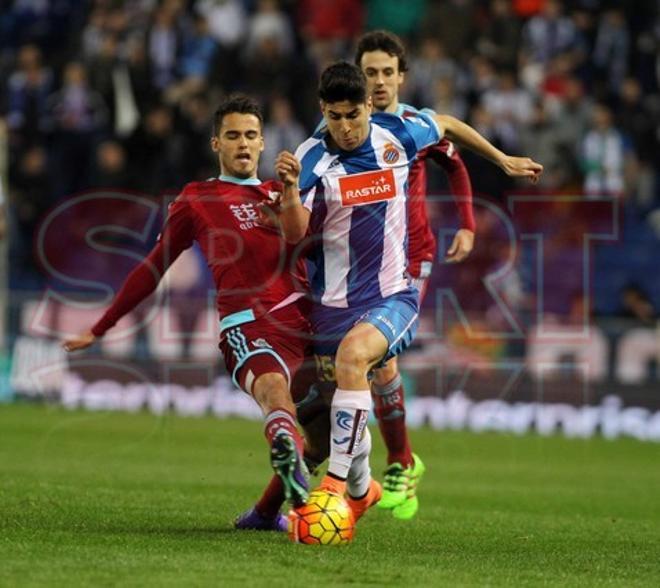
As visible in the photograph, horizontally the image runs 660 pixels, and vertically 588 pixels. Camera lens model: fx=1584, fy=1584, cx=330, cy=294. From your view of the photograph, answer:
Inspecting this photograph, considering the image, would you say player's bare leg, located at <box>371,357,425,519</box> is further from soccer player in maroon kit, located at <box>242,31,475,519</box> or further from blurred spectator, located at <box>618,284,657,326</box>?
blurred spectator, located at <box>618,284,657,326</box>

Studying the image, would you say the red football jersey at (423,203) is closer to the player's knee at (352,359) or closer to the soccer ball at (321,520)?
the player's knee at (352,359)

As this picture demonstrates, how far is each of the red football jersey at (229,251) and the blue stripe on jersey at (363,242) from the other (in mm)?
354

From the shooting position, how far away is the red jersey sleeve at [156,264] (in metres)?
9.25

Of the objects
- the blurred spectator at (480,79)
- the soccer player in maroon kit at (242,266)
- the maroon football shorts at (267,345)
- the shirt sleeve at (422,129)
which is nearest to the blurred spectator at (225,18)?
the blurred spectator at (480,79)

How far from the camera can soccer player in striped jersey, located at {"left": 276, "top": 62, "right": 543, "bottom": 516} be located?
870 cm

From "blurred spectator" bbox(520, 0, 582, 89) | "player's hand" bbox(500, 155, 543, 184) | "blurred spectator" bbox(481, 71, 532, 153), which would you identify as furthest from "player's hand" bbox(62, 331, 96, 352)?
"blurred spectator" bbox(520, 0, 582, 89)

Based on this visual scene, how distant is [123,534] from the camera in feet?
28.8

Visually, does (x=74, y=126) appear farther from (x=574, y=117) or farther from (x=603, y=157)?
(x=603, y=157)

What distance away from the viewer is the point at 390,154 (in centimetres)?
921

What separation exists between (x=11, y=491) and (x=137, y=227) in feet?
32.7

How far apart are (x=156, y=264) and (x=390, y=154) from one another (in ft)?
4.95

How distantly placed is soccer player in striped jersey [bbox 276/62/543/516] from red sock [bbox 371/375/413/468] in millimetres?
1517

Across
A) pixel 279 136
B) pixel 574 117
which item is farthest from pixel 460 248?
pixel 279 136

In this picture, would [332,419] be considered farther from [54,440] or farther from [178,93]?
[178,93]
